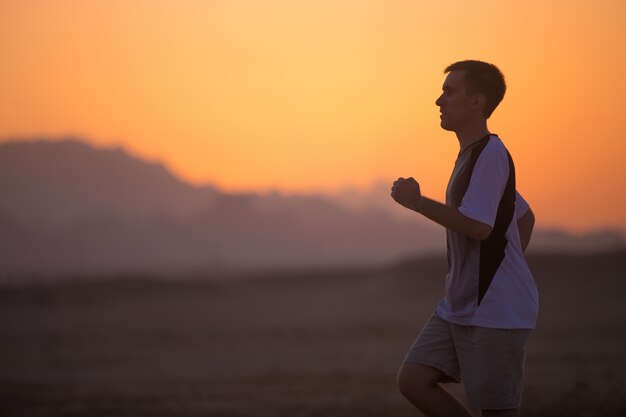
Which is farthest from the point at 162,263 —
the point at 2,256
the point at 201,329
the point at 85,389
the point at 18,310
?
the point at 85,389

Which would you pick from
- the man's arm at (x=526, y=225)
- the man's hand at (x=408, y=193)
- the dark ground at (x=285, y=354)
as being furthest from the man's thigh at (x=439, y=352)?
the dark ground at (x=285, y=354)

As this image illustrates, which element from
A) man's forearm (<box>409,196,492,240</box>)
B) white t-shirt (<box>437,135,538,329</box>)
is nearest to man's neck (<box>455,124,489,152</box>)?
white t-shirt (<box>437,135,538,329</box>)

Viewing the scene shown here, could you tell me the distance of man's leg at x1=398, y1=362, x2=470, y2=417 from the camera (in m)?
5.20

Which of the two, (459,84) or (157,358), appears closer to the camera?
(459,84)

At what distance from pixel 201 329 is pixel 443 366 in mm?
21334

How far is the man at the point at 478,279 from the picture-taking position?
4887 millimetres

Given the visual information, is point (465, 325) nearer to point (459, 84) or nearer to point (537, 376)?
point (459, 84)

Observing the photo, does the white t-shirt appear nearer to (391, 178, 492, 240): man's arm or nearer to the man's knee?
(391, 178, 492, 240): man's arm

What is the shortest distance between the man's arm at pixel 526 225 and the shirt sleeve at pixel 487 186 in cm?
57

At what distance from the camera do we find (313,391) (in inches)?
455

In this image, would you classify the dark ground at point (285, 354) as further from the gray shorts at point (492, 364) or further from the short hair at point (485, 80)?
the short hair at point (485, 80)

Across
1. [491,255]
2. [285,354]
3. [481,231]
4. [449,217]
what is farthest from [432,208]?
[285,354]

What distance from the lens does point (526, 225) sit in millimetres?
5574

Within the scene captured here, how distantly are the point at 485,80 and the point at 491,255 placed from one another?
2.99 feet
